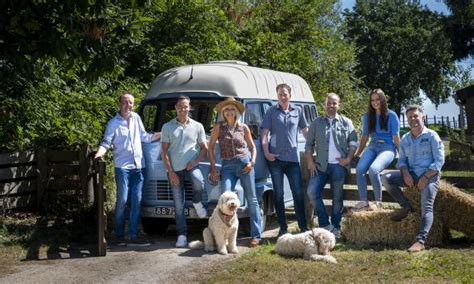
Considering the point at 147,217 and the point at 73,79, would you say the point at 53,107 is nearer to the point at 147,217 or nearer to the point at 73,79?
the point at 73,79

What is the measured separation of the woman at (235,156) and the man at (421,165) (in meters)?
1.95

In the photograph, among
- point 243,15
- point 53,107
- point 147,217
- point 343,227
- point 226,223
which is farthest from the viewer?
point 243,15

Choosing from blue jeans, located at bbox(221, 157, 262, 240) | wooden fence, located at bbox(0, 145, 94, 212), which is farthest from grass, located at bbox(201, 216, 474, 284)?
wooden fence, located at bbox(0, 145, 94, 212)

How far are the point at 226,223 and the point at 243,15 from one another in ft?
52.8

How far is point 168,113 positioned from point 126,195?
196 cm

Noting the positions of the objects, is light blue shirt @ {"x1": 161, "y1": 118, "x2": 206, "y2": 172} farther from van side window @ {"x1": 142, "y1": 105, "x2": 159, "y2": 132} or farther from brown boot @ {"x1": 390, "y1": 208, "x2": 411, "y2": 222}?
brown boot @ {"x1": 390, "y1": 208, "x2": 411, "y2": 222}

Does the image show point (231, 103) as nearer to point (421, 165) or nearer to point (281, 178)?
point (281, 178)

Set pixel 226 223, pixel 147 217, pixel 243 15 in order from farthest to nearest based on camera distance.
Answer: pixel 243 15, pixel 147 217, pixel 226 223

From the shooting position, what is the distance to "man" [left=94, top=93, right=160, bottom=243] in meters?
9.70

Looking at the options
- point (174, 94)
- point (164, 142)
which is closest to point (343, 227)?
point (164, 142)

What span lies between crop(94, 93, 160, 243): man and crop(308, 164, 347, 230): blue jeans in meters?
2.54

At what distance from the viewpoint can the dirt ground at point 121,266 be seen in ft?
25.8

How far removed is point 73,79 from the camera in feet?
48.9

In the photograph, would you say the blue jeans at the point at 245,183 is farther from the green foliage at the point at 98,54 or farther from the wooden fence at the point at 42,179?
the wooden fence at the point at 42,179
